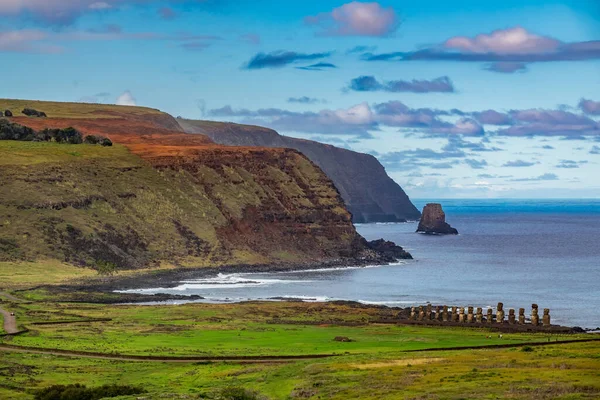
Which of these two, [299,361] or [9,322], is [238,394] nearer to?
[299,361]

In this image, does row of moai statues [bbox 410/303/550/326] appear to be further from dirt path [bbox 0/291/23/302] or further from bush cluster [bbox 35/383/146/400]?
bush cluster [bbox 35/383/146/400]

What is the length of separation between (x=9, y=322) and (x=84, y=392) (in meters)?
40.4

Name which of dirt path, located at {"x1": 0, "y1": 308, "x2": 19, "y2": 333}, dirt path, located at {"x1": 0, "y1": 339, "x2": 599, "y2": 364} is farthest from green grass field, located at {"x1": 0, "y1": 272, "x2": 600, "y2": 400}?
dirt path, located at {"x1": 0, "y1": 339, "x2": 599, "y2": 364}

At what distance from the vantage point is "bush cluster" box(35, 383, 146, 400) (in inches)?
2277

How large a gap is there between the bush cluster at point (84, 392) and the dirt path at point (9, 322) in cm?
3117

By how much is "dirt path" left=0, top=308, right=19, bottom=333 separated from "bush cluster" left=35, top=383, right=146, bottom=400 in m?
31.2

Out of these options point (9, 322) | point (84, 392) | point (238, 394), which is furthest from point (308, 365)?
point (9, 322)

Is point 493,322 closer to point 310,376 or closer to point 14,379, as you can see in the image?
point 310,376

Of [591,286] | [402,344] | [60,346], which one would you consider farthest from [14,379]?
[591,286]

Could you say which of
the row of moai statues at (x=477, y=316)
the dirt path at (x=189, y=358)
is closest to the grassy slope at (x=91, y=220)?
the row of moai statues at (x=477, y=316)

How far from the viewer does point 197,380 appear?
6431 centimetres

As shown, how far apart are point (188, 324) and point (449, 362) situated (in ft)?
127

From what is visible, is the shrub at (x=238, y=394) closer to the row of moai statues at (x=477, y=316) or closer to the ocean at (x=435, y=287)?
the row of moai statues at (x=477, y=316)

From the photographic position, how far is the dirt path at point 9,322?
90.4m
